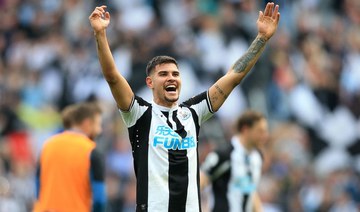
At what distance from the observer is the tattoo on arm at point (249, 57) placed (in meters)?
7.14

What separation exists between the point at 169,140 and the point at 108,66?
2.44 ft

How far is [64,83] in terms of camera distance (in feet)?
54.0

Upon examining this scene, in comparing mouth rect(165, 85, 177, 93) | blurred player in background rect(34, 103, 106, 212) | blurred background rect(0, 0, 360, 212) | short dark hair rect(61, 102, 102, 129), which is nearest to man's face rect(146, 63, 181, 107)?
mouth rect(165, 85, 177, 93)

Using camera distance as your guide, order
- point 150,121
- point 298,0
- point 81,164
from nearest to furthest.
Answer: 1. point 150,121
2. point 81,164
3. point 298,0

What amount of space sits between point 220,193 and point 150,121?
121 inches

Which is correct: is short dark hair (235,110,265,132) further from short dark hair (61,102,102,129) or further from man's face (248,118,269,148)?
short dark hair (61,102,102,129)

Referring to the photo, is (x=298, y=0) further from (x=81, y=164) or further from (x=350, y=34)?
(x=81, y=164)

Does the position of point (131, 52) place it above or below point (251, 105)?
above

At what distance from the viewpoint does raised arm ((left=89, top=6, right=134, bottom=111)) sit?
6586mm

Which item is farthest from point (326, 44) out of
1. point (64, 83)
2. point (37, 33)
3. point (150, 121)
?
point (150, 121)

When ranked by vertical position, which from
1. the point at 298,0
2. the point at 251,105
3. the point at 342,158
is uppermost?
the point at 298,0

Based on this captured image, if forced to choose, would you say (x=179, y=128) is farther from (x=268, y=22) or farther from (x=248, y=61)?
(x=268, y=22)

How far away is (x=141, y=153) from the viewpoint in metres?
6.82

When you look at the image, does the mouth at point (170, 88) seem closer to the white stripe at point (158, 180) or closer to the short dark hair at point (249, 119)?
the white stripe at point (158, 180)
